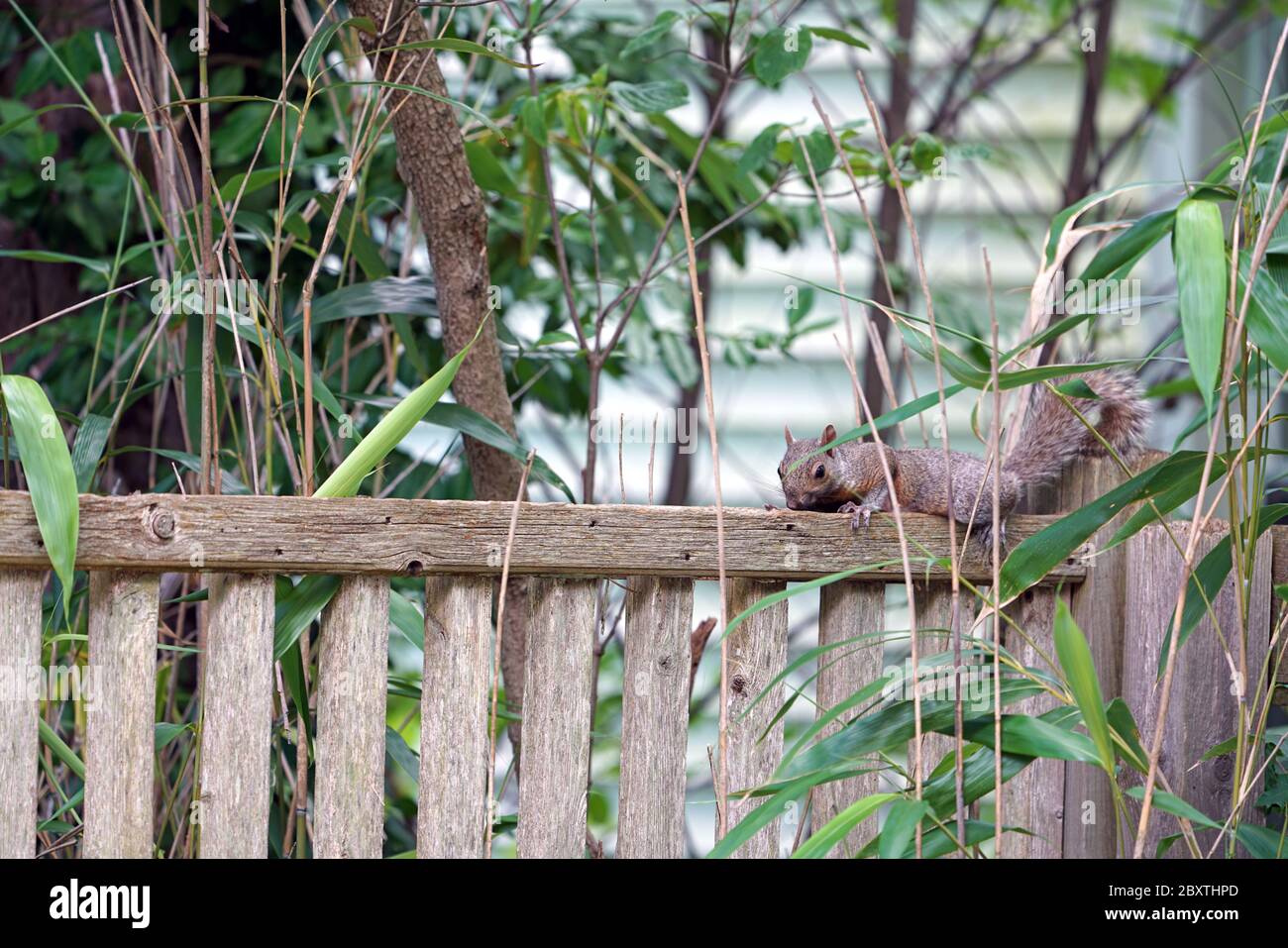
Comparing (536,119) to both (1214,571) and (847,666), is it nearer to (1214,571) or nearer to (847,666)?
(847,666)

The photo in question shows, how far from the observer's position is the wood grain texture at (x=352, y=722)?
1388 millimetres

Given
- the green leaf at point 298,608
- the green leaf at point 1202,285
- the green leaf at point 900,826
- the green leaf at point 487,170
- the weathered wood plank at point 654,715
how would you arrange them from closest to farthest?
the green leaf at point 1202,285 → the green leaf at point 900,826 → the green leaf at point 298,608 → the weathered wood plank at point 654,715 → the green leaf at point 487,170

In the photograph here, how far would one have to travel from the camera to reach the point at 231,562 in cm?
133

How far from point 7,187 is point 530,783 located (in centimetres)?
167

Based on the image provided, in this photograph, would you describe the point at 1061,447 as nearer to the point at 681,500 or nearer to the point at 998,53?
the point at 681,500

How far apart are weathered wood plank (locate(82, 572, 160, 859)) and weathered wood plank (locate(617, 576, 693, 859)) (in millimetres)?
537

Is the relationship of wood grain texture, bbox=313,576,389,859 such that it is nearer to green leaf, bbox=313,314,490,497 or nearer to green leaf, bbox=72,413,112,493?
green leaf, bbox=313,314,490,497

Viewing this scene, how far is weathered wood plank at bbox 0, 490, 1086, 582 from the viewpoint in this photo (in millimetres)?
1283

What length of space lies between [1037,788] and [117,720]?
1133mm

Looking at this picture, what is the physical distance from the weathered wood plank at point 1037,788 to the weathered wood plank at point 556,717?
58 centimetres

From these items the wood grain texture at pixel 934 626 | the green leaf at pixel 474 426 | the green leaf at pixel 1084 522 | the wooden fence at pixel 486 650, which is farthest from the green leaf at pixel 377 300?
the green leaf at pixel 1084 522

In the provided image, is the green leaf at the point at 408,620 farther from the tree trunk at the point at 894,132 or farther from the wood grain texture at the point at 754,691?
the tree trunk at the point at 894,132
